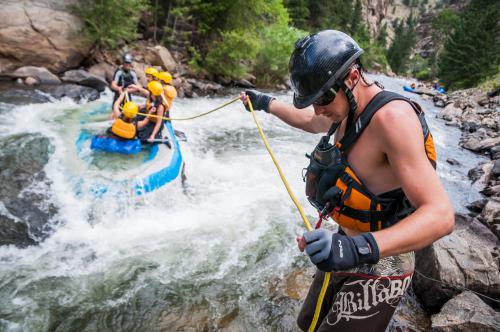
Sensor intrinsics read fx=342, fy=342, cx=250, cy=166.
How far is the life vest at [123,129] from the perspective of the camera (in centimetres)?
556

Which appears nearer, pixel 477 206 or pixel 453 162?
Result: pixel 477 206

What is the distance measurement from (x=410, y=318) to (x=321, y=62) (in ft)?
9.87

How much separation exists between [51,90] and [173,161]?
6529mm

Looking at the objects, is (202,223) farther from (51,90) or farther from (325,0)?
(325,0)

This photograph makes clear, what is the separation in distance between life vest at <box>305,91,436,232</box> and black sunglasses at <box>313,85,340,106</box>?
170 mm

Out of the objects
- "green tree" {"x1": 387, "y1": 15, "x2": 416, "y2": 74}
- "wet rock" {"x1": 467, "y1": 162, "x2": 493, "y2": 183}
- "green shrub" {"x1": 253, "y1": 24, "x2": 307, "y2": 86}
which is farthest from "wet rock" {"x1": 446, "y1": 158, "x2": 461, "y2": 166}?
"green tree" {"x1": 387, "y1": 15, "x2": 416, "y2": 74}

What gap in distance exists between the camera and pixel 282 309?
3.65 metres

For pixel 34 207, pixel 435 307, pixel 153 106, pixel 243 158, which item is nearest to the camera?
pixel 435 307

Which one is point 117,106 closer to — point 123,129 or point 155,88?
point 155,88

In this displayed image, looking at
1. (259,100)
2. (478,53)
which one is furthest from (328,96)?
(478,53)

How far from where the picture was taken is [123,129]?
18.3 feet

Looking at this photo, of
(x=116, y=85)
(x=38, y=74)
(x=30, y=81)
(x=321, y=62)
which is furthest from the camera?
(x=38, y=74)

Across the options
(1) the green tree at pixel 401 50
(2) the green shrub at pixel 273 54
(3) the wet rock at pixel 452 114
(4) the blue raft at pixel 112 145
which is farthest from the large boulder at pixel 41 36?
(1) the green tree at pixel 401 50

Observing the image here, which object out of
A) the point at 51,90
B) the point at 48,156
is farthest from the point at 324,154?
the point at 51,90
